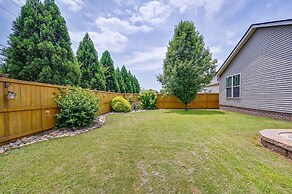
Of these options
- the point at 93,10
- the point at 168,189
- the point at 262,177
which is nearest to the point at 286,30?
the point at 262,177

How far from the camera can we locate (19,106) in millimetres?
4191

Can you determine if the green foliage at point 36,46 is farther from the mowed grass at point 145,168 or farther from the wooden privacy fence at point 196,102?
the wooden privacy fence at point 196,102

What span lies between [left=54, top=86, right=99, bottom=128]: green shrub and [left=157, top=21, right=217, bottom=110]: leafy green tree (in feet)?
27.1

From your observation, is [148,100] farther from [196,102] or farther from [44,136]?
[44,136]

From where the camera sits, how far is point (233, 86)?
1161 cm

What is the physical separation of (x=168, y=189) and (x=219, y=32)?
1300 cm

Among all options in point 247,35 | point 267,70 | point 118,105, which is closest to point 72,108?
point 118,105

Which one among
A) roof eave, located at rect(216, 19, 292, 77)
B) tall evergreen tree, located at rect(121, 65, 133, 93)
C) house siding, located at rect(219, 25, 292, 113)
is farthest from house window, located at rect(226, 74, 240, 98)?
tall evergreen tree, located at rect(121, 65, 133, 93)

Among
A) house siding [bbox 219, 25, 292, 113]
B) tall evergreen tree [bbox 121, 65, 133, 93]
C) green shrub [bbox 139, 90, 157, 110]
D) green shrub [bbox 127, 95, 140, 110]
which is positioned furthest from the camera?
tall evergreen tree [bbox 121, 65, 133, 93]

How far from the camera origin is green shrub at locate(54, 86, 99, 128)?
18.6 ft

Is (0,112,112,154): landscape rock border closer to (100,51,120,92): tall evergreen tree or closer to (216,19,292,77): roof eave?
(216,19,292,77): roof eave

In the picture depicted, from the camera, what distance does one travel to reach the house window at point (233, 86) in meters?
11.0

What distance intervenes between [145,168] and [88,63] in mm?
12348

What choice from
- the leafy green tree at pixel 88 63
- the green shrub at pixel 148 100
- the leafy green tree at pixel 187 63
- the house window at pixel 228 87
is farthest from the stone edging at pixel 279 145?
the leafy green tree at pixel 88 63
